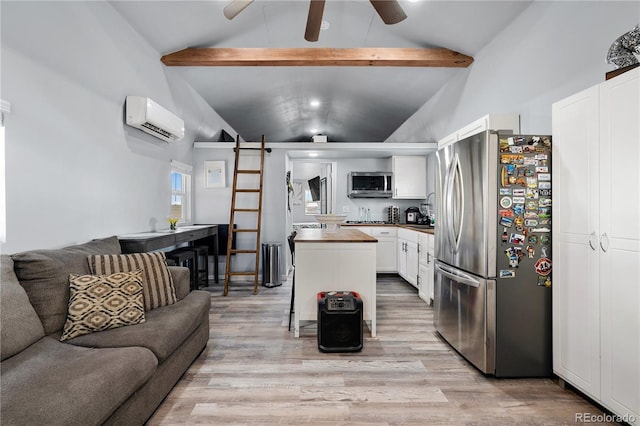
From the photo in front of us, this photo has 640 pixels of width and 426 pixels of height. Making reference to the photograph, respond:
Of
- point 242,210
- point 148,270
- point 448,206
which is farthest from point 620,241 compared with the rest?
point 242,210

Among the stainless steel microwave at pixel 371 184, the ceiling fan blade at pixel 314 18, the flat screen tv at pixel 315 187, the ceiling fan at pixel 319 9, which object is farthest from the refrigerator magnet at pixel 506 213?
the flat screen tv at pixel 315 187

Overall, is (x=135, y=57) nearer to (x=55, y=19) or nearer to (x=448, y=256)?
(x=55, y=19)

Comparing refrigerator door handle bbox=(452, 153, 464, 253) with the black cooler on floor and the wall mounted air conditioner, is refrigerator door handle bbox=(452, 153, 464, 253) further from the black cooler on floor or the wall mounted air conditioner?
the wall mounted air conditioner

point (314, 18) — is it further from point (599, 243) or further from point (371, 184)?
point (371, 184)

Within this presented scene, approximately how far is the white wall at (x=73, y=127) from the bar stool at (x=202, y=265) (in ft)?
2.35

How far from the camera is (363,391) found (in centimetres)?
200

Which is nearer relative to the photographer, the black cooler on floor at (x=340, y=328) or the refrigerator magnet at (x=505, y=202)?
the refrigerator magnet at (x=505, y=202)

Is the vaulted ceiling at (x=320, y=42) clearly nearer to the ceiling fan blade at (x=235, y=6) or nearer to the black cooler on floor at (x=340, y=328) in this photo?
the ceiling fan blade at (x=235, y=6)

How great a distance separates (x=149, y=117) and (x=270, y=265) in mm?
2574

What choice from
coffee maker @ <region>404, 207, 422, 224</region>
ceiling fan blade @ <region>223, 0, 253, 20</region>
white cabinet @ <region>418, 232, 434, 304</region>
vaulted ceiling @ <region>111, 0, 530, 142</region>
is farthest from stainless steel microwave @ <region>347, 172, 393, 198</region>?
ceiling fan blade @ <region>223, 0, 253, 20</region>

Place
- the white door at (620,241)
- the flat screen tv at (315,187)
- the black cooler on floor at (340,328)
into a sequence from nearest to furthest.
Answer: the white door at (620,241) < the black cooler on floor at (340,328) < the flat screen tv at (315,187)

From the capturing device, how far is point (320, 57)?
3.89 m

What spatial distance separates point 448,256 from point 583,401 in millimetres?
1197

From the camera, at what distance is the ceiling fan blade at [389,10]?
217 cm
